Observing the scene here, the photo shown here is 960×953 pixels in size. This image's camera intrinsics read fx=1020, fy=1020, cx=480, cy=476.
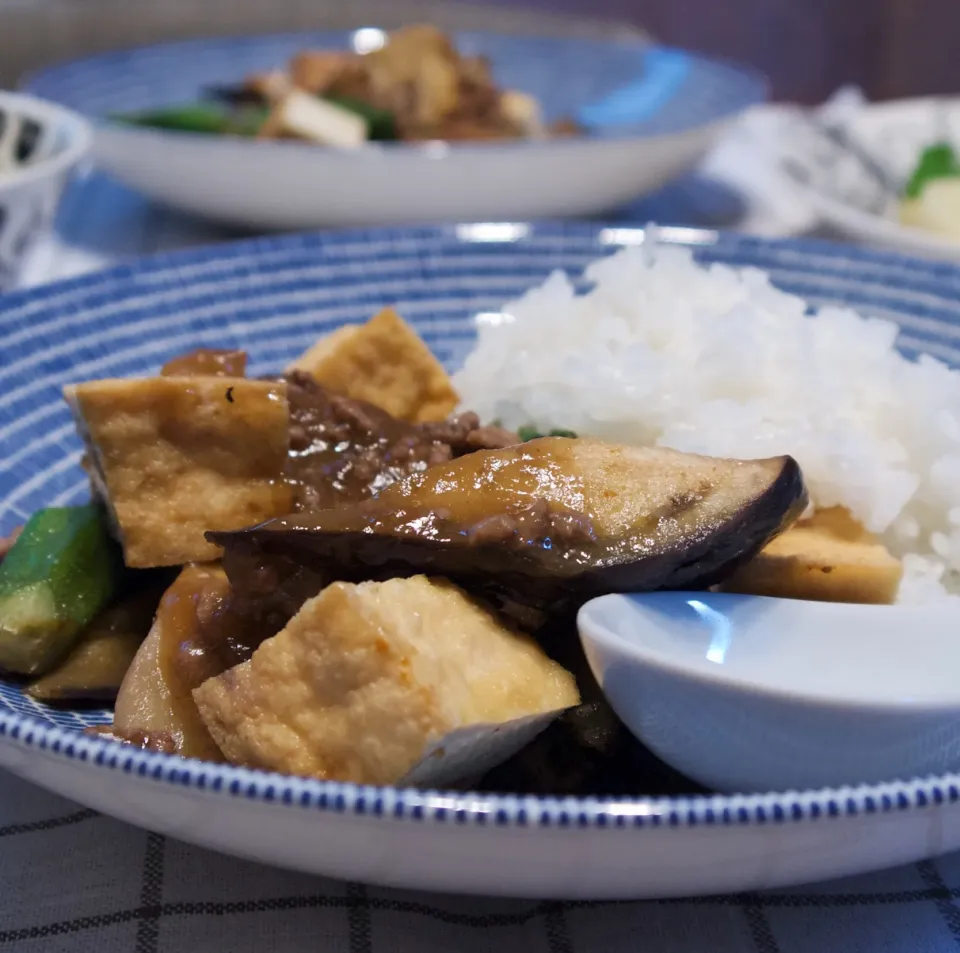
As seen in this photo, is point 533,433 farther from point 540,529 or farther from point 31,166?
point 31,166

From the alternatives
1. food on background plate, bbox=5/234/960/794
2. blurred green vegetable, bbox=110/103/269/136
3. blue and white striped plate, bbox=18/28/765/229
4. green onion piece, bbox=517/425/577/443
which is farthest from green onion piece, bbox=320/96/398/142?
green onion piece, bbox=517/425/577/443

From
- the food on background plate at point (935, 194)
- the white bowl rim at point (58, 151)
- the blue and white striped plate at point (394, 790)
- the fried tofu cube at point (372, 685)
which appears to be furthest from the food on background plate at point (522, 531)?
the food on background plate at point (935, 194)

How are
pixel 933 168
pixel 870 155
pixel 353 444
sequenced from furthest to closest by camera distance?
pixel 870 155
pixel 933 168
pixel 353 444

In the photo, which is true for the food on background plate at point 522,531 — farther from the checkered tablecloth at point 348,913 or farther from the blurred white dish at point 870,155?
the blurred white dish at point 870,155

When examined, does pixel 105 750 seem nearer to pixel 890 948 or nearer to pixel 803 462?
pixel 890 948

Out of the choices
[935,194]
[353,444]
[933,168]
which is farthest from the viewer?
[933,168]

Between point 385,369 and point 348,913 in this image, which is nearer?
point 348,913

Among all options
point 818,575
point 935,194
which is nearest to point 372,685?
point 818,575
